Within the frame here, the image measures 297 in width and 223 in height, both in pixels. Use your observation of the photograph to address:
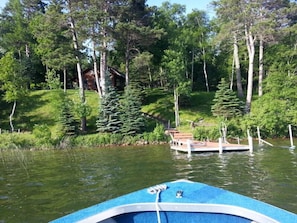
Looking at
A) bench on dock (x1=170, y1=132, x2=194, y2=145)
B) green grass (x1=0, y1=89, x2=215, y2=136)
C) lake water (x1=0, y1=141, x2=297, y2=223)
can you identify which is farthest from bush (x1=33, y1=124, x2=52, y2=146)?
bench on dock (x1=170, y1=132, x2=194, y2=145)

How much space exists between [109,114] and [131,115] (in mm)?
2240

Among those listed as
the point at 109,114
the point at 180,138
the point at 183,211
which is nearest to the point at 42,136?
the point at 109,114

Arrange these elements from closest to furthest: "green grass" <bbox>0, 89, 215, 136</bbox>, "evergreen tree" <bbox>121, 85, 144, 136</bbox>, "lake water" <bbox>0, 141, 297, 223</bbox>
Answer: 1. "lake water" <bbox>0, 141, 297, 223</bbox>
2. "evergreen tree" <bbox>121, 85, 144, 136</bbox>
3. "green grass" <bbox>0, 89, 215, 136</bbox>

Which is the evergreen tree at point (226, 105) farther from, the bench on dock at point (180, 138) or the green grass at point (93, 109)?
the bench on dock at point (180, 138)

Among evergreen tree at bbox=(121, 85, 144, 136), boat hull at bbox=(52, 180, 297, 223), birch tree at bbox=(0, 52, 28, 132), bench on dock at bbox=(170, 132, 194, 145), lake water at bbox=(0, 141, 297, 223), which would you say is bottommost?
lake water at bbox=(0, 141, 297, 223)

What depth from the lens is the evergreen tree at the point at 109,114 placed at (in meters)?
29.2

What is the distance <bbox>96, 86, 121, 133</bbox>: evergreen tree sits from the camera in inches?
1148

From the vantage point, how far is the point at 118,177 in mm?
13617

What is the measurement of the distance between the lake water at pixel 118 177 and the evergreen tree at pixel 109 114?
8706mm

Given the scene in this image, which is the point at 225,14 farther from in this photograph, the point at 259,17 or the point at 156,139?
the point at 156,139

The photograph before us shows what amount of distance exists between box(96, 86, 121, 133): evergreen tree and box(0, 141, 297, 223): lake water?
871 centimetres

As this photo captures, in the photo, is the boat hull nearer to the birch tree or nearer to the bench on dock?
the bench on dock

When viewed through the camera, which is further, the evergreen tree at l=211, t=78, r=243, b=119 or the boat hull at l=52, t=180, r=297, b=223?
the evergreen tree at l=211, t=78, r=243, b=119

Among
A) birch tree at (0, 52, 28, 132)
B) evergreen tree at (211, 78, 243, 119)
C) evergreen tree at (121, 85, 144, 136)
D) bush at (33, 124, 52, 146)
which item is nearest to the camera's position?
bush at (33, 124, 52, 146)
